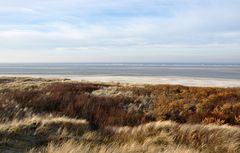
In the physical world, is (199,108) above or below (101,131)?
below

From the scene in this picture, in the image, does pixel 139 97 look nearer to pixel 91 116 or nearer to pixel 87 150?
pixel 91 116

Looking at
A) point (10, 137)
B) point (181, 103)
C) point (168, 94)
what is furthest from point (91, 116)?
point (168, 94)

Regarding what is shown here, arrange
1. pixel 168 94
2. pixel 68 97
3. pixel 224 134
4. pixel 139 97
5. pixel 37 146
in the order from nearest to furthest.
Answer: pixel 37 146 < pixel 224 134 < pixel 68 97 < pixel 139 97 < pixel 168 94

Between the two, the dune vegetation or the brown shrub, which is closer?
the dune vegetation

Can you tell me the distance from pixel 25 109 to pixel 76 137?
351cm

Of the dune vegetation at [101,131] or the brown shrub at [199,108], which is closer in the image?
the dune vegetation at [101,131]

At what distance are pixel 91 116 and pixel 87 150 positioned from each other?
4208 mm

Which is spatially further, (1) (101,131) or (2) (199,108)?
(2) (199,108)

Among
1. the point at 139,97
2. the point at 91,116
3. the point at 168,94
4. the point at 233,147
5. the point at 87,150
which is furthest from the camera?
the point at 168,94

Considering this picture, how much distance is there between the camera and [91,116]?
11.1 meters

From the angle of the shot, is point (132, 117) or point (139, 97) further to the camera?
point (139, 97)

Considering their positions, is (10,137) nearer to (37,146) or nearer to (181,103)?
(37,146)

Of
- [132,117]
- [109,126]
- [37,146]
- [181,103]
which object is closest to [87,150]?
[37,146]

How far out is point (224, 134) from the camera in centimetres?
923
